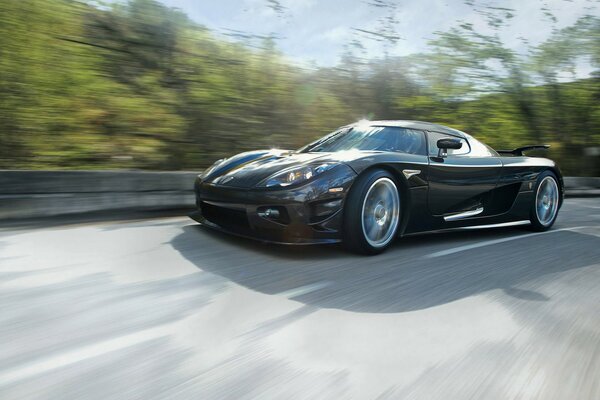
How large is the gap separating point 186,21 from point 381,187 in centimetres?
536

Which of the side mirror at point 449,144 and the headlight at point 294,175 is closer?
the headlight at point 294,175

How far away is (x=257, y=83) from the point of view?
843cm

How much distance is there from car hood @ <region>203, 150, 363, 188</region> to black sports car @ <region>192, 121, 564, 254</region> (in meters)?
0.01

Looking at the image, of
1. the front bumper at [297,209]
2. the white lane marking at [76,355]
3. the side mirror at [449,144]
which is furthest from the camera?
the side mirror at [449,144]

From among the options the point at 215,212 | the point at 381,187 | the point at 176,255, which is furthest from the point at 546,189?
the point at 176,255

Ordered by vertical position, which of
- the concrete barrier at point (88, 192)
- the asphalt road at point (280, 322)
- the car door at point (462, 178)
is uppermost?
the car door at point (462, 178)

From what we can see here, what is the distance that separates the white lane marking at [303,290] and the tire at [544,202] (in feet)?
11.8

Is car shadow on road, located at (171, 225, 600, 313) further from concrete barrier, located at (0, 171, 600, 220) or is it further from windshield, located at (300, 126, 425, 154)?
concrete barrier, located at (0, 171, 600, 220)

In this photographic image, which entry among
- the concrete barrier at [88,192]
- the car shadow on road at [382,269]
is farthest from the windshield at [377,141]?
the concrete barrier at [88,192]

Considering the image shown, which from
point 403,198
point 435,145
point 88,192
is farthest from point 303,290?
point 88,192

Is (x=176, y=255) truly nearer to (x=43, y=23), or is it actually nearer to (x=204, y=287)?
(x=204, y=287)

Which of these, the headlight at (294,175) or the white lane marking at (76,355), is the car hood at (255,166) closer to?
the headlight at (294,175)

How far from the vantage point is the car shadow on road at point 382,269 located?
306 centimetres

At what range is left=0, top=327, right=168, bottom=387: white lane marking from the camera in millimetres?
1846
